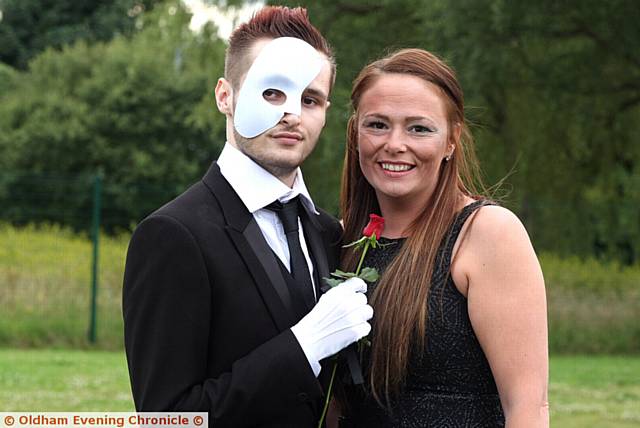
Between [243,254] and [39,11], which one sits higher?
[39,11]

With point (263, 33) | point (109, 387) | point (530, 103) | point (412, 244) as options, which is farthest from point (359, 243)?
point (530, 103)

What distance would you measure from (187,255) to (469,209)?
999 mm

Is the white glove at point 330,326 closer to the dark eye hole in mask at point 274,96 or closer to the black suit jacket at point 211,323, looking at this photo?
the black suit jacket at point 211,323

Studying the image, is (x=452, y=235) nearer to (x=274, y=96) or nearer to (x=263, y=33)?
(x=274, y=96)

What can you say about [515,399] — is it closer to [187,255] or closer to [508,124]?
[187,255]

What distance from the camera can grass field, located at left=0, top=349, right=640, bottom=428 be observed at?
10117 millimetres

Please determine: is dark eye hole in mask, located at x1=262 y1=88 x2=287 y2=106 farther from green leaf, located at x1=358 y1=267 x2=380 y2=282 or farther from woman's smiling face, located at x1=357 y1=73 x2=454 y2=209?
green leaf, located at x1=358 y1=267 x2=380 y2=282

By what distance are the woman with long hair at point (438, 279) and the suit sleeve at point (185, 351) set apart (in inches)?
18.2

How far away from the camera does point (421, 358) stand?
3545mm

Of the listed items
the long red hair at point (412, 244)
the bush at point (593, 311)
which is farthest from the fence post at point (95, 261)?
the long red hair at point (412, 244)

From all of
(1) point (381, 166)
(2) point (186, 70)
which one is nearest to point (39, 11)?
(2) point (186, 70)

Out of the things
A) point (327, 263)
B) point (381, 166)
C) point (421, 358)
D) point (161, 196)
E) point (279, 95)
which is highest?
point (279, 95)

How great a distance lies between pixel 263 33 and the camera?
361 centimetres

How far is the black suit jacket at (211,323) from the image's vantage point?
317cm
